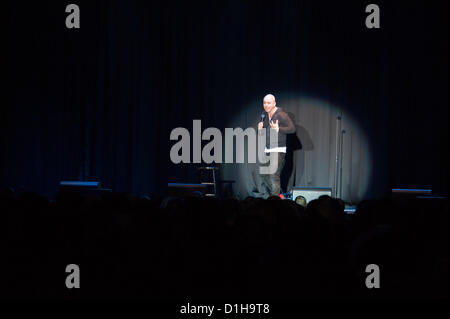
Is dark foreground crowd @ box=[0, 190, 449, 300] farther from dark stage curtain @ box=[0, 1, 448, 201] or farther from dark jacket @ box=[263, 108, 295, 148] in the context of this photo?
dark stage curtain @ box=[0, 1, 448, 201]

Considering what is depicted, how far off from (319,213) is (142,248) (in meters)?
1.43

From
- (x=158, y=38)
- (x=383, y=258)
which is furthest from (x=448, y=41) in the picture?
(x=383, y=258)

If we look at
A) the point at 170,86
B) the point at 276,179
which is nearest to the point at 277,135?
the point at 276,179

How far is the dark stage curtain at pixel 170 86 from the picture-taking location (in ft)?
27.9

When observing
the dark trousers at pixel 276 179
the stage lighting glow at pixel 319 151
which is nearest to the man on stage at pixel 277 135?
the dark trousers at pixel 276 179

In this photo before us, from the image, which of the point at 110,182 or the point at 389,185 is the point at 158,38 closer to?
the point at 110,182

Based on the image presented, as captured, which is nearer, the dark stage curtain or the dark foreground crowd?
the dark foreground crowd

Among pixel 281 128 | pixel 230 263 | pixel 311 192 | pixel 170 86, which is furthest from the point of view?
pixel 170 86

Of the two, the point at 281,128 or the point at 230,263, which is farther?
the point at 281,128

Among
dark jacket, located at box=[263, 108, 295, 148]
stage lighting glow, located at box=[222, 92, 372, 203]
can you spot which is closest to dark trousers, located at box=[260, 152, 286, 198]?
dark jacket, located at box=[263, 108, 295, 148]

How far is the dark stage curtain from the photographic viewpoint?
334 inches

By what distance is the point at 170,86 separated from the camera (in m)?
8.86

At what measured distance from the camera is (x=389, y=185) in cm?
827

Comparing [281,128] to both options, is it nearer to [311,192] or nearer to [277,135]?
[277,135]
